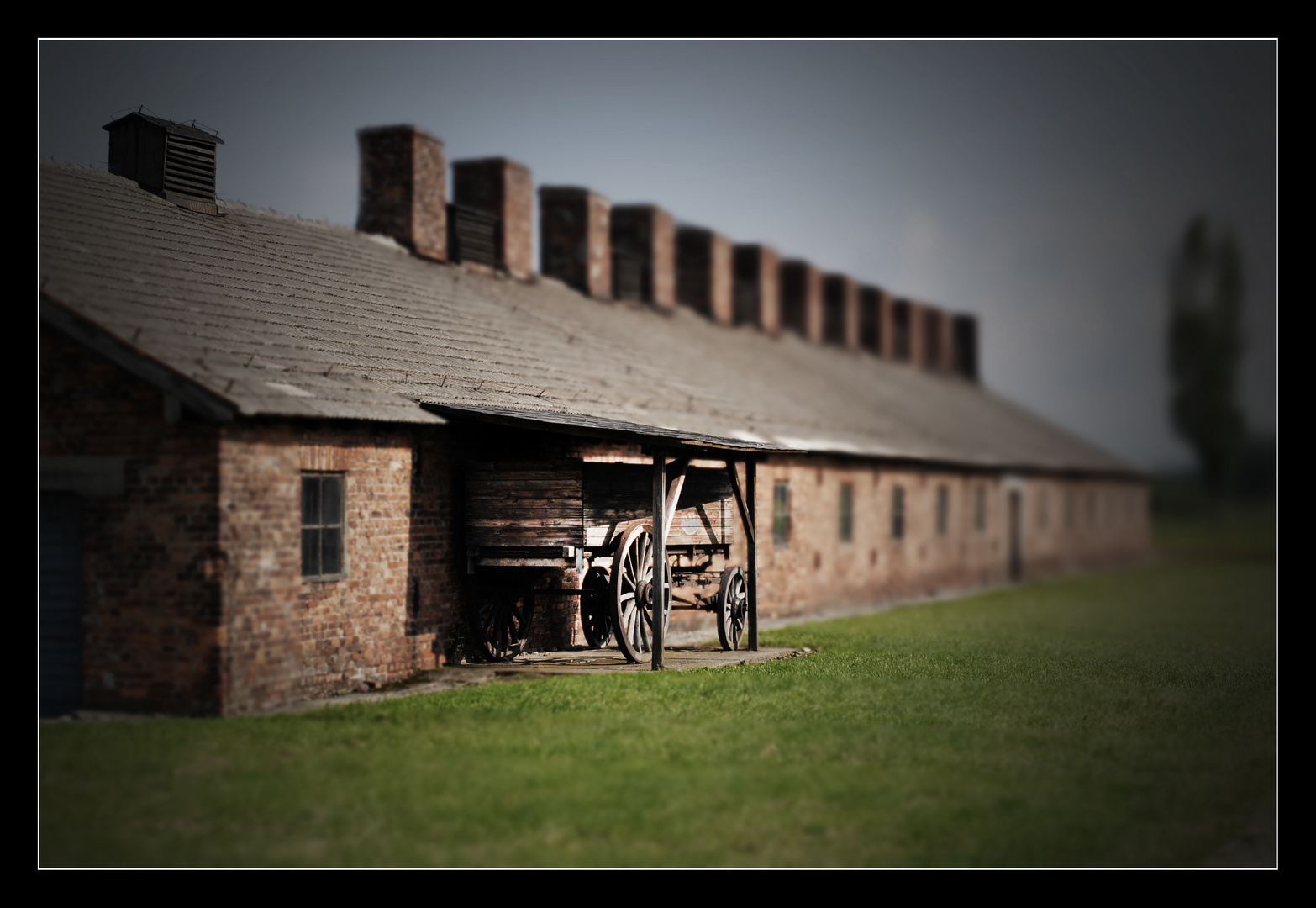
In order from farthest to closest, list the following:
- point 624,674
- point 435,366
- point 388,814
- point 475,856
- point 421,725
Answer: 1. point 435,366
2. point 624,674
3. point 421,725
4. point 388,814
5. point 475,856

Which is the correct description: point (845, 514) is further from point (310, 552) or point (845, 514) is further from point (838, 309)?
point (838, 309)

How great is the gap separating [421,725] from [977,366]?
38.8 m

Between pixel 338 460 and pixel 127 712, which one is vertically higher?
pixel 338 460


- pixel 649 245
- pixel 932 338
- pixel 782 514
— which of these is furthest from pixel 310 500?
pixel 932 338

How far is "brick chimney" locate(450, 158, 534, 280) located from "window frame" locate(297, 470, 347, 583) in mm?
11401

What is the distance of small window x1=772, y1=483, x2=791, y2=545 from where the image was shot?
→ 67.8ft

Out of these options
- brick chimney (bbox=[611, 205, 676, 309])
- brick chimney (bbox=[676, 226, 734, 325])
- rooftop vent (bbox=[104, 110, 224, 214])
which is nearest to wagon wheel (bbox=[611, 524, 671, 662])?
rooftop vent (bbox=[104, 110, 224, 214])

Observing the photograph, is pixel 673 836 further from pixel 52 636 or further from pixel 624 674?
pixel 52 636

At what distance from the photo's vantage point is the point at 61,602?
35.3 ft

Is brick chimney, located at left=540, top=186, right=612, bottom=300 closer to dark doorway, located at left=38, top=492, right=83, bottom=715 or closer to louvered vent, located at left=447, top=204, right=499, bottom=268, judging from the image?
louvered vent, located at left=447, top=204, right=499, bottom=268

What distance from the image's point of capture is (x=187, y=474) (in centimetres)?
1030

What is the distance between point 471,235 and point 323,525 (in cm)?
1090

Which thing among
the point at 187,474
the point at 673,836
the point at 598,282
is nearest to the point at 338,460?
the point at 187,474

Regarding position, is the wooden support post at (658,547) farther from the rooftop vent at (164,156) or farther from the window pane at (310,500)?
the rooftop vent at (164,156)
